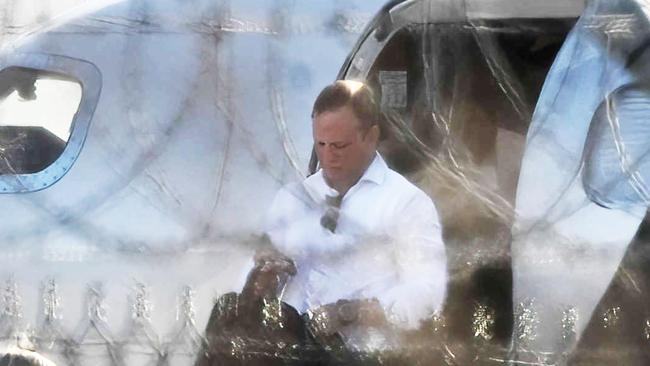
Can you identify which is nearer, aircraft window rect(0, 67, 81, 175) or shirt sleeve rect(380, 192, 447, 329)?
shirt sleeve rect(380, 192, 447, 329)

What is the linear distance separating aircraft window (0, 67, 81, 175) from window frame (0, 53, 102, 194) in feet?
0.04

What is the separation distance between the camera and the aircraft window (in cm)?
257

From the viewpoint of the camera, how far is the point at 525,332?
8.23 feet

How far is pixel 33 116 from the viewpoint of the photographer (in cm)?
259

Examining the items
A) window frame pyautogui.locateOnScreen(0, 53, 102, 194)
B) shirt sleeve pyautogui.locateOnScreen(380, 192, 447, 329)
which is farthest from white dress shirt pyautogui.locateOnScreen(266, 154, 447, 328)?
window frame pyautogui.locateOnScreen(0, 53, 102, 194)

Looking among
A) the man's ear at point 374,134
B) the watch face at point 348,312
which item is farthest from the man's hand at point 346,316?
the man's ear at point 374,134

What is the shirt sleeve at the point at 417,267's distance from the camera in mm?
2467

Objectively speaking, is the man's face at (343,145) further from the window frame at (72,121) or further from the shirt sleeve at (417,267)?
the window frame at (72,121)

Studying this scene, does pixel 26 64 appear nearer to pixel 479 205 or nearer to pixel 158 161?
pixel 158 161

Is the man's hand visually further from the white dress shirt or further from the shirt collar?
the shirt collar

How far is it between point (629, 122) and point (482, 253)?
48cm

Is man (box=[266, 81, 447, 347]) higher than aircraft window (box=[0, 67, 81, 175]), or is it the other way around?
aircraft window (box=[0, 67, 81, 175])

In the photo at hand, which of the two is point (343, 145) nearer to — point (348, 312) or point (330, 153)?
point (330, 153)

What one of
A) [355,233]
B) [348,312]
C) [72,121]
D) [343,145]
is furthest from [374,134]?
[72,121]
